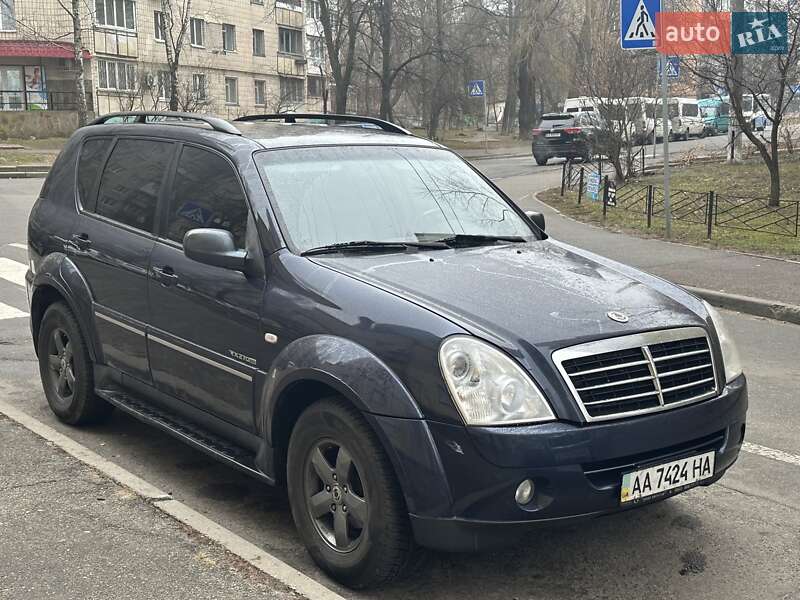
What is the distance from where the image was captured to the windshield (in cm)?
449

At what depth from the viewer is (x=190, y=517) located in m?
4.36

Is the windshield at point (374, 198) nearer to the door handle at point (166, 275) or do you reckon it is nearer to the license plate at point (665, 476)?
the door handle at point (166, 275)

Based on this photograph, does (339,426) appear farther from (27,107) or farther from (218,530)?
(27,107)

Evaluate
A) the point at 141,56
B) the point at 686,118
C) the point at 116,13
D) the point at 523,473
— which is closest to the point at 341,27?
the point at 141,56

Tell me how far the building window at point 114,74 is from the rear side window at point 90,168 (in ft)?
147

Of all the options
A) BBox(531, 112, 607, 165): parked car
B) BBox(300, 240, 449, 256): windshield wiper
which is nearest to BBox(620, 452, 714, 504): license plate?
BBox(300, 240, 449, 256): windshield wiper

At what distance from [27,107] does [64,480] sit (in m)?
47.8

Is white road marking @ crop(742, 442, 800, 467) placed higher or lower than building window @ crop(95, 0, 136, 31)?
lower

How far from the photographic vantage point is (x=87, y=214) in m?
5.70

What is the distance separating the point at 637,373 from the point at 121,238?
9.52ft

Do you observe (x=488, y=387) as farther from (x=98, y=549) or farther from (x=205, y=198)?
(x=205, y=198)

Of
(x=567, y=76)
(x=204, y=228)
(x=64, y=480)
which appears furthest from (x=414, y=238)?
(x=567, y=76)

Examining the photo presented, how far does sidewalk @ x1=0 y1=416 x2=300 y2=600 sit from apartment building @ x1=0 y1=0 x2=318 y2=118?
34266 millimetres

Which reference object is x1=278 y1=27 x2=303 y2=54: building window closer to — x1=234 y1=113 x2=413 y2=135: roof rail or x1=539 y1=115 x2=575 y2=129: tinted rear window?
x1=539 y1=115 x2=575 y2=129: tinted rear window
